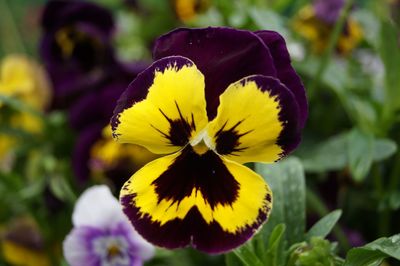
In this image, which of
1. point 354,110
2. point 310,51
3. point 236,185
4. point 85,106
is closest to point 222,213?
point 236,185

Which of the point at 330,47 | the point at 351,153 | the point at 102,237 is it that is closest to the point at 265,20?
the point at 330,47

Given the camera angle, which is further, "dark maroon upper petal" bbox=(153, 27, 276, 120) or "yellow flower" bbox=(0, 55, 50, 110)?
"yellow flower" bbox=(0, 55, 50, 110)

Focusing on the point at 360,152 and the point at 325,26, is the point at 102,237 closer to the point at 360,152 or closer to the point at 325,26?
the point at 360,152

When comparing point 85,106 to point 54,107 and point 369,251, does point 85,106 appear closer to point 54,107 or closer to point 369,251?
point 54,107

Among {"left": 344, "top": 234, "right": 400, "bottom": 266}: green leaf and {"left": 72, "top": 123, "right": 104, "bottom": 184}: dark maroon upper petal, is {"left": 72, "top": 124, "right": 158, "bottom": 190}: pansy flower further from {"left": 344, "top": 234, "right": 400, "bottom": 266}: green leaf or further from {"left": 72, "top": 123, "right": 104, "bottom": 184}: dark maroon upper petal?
{"left": 344, "top": 234, "right": 400, "bottom": 266}: green leaf

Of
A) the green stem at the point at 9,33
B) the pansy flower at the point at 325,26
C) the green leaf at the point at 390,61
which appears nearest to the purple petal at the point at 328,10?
the pansy flower at the point at 325,26

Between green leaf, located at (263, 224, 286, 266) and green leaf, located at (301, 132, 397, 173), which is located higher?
green leaf, located at (263, 224, 286, 266)

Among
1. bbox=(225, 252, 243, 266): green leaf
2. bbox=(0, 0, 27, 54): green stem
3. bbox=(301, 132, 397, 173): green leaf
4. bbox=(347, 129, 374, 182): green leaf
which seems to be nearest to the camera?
bbox=(225, 252, 243, 266): green leaf

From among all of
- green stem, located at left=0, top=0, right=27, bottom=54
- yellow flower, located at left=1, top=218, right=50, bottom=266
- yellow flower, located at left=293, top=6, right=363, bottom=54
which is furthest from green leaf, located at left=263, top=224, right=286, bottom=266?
green stem, located at left=0, top=0, right=27, bottom=54

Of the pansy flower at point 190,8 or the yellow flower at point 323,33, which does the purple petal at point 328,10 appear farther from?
the pansy flower at point 190,8
